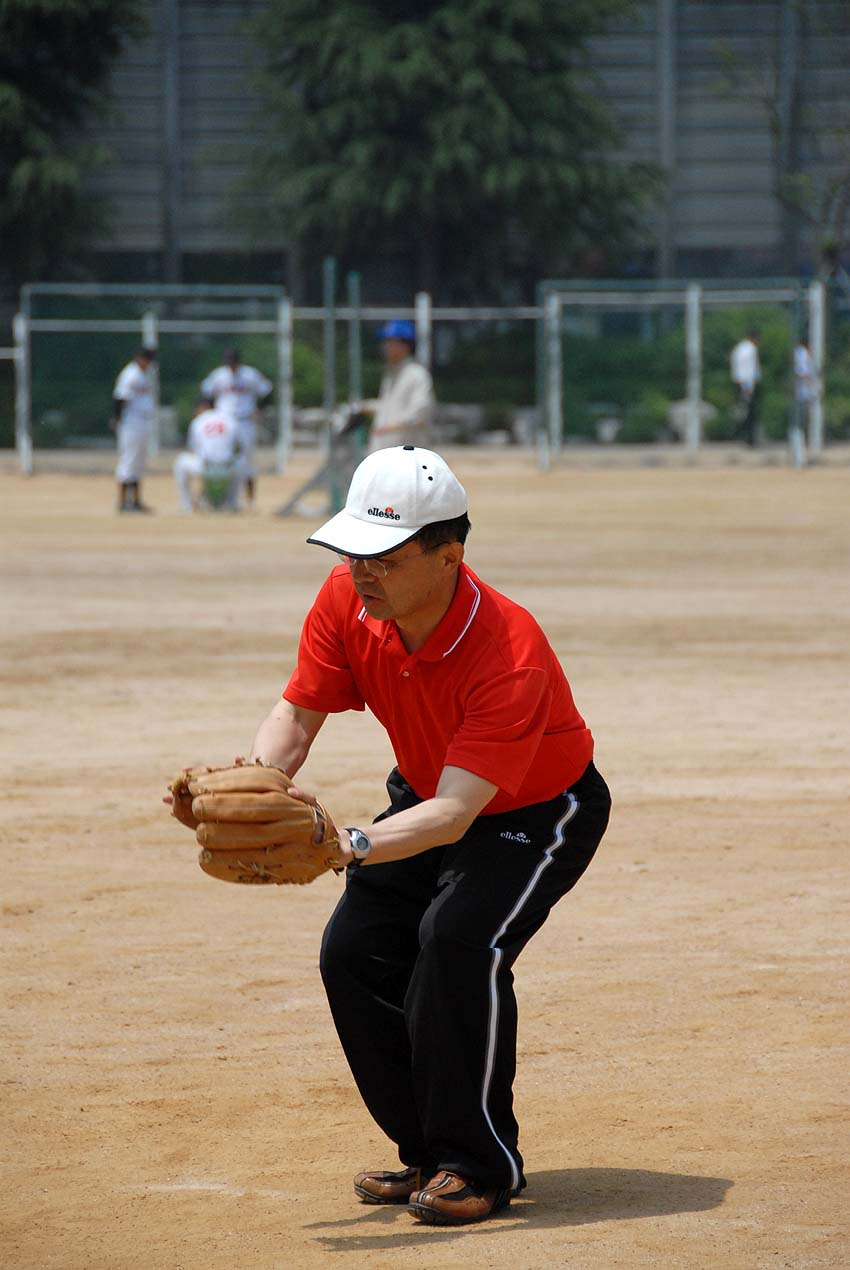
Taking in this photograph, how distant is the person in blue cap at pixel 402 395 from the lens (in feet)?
57.2

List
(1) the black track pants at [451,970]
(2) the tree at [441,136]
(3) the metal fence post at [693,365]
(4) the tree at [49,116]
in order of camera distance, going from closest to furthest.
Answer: (1) the black track pants at [451,970] → (3) the metal fence post at [693,365] → (4) the tree at [49,116] → (2) the tree at [441,136]

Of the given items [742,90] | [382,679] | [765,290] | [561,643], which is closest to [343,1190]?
[382,679]

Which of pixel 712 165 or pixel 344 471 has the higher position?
pixel 712 165

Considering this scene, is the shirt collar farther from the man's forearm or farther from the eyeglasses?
the man's forearm

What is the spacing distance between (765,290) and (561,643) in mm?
21508

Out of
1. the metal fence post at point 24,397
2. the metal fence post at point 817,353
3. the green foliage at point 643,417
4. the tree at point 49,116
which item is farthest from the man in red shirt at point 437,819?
the tree at point 49,116

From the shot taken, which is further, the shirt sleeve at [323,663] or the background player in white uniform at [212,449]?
the background player in white uniform at [212,449]

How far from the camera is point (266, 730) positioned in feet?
15.3

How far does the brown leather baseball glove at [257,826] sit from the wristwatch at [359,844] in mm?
54

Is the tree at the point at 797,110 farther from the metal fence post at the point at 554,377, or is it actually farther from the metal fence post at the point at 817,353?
the metal fence post at the point at 554,377

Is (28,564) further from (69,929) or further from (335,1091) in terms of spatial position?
(335,1091)

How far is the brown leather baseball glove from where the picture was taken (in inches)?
167

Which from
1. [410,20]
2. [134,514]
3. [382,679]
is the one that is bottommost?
[134,514]

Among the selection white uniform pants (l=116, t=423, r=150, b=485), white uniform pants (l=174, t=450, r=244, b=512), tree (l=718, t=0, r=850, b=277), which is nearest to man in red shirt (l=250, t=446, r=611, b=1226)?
white uniform pants (l=174, t=450, r=244, b=512)
